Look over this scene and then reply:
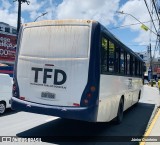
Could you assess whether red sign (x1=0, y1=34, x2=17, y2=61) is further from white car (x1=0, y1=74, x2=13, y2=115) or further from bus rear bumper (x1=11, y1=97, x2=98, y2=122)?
bus rear bumper (x1=11, y1=97, x2=98, y2=122)

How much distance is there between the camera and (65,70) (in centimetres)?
771

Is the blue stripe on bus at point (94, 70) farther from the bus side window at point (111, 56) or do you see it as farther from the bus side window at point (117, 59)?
the bus side window at point (117, 59)

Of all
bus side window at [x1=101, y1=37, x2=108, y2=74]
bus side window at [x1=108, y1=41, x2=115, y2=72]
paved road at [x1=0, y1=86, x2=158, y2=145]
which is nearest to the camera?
bus side window at [x1=101, y1=37, x2=108, y2=74]

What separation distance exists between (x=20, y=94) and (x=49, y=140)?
62.7 inches

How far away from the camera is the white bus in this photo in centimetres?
752

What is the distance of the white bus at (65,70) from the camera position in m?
7.52

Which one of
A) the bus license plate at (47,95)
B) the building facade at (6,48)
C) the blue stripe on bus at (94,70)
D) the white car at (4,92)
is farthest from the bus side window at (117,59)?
the building facade at (6,48)

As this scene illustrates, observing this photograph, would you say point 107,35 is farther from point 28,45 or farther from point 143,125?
point 143,125

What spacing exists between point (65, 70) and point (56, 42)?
86 cm

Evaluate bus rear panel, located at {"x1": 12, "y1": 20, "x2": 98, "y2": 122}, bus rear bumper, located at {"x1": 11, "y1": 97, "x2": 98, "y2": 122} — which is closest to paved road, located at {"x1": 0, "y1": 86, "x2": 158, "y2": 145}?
bus rear bumper, located at {"x1": 11, "y1": 97, "x2": 98, "y2": 122}

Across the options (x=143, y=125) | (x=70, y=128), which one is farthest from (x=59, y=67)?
(x=143, y=125)

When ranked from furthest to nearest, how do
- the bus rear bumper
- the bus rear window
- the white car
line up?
the white car
the bus rear window
the bus rear bumper

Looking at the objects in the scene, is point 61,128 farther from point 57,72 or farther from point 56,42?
point 56,42

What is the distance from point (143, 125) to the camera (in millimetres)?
11094
